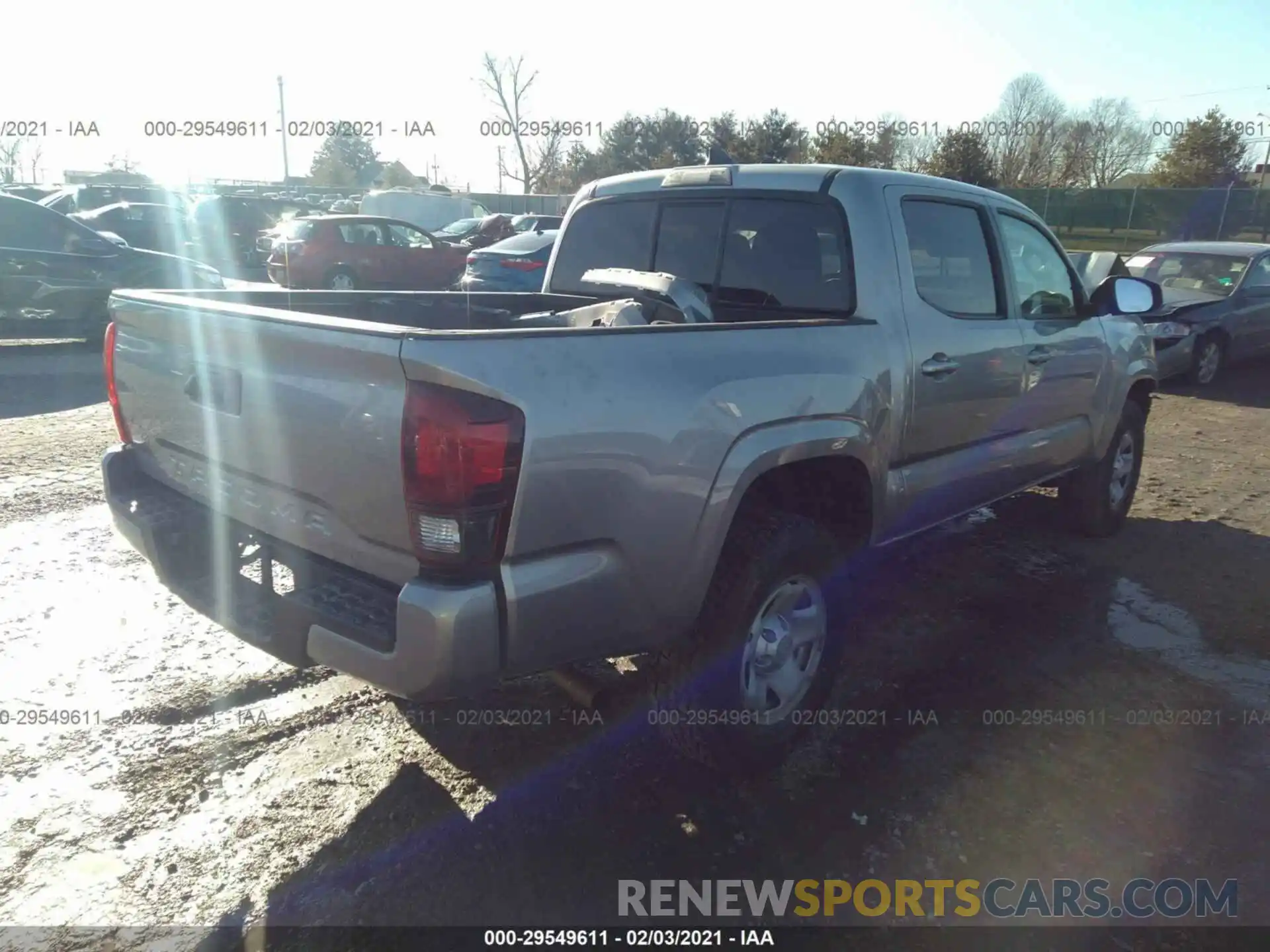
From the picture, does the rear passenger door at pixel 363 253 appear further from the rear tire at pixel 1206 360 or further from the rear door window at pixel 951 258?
the rear door window at pixel 951 258

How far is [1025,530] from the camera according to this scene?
600 centimetres

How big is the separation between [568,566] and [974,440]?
8.02ft

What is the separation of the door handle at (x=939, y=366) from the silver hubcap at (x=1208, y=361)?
916 centimetres

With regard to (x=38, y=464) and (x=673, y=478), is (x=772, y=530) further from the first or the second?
(x=38, y=464)

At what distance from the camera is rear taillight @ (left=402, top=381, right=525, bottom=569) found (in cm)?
220

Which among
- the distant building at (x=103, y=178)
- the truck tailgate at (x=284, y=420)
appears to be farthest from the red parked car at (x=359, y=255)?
the distant building at (x=103, y=178)

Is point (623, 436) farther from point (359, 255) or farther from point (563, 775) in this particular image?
point (359, 255)

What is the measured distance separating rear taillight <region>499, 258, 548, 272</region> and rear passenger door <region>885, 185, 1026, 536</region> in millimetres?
10520

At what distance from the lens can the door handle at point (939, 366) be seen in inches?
144

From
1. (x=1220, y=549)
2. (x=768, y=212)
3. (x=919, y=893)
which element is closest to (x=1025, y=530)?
(x=1220, y=549)

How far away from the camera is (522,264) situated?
558 inches

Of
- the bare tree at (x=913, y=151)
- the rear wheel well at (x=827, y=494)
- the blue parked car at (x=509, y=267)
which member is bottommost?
A: the blue parked car at (x=509, y=267)

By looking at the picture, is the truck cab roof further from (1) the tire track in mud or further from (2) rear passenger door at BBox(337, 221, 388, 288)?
(2) rear passenger door at BBox(337, 221, 388, 288)

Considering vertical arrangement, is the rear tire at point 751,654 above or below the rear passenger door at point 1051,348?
below
